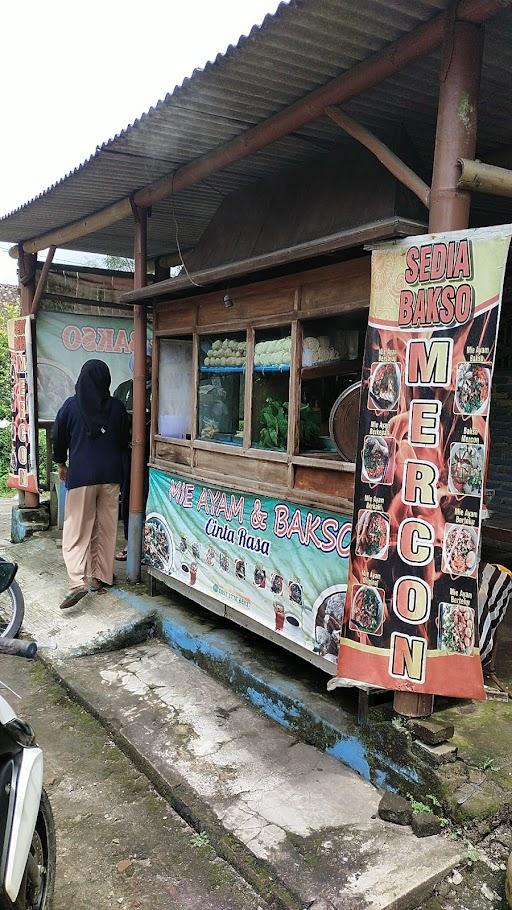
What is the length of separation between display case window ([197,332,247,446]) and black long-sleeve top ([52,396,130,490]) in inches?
46.8

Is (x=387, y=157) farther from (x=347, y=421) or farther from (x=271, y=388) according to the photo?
(x=271, y=388)

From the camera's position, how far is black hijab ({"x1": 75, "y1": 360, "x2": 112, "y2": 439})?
636cm

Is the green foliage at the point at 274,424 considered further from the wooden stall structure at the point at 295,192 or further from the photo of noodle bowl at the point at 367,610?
the photo of noodle bowl at the point at 367,610

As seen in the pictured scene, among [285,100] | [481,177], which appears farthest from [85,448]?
[481,177]

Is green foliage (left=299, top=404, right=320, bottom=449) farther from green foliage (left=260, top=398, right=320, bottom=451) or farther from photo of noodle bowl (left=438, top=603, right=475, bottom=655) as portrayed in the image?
photo of noodle bowl (left=438, top=603, right=475, bottom=655)

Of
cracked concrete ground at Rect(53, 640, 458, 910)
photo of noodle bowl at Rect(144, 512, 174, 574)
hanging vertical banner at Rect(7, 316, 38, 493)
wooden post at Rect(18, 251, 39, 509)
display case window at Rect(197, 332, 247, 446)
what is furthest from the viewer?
wooden post at Rect(18, 251, 39, 509)

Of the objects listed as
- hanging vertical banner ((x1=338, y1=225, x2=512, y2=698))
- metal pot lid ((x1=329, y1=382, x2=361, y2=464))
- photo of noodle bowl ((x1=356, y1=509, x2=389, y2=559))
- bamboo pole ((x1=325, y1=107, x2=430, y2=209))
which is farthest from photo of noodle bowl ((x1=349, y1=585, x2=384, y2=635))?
bamboo pole ((x1=325, y1=107, x2=430, y2=209))

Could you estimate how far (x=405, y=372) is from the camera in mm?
3488

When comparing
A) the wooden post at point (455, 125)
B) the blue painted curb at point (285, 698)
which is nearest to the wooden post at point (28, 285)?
the blue painted curb at point (285, 698)

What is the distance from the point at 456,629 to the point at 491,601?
2.91 feet

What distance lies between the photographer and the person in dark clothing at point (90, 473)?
645cm

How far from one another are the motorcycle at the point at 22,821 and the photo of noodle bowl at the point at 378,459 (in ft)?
6.38


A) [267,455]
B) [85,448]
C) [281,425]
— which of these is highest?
[281,425]

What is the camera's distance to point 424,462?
3.42 metres
